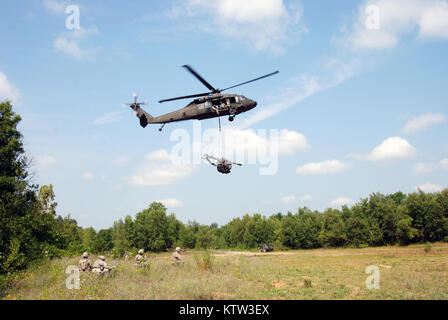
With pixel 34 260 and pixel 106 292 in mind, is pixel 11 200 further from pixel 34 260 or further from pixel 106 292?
pixel 106 292

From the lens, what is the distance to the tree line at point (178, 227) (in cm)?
2338

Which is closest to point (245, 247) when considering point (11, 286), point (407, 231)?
point (407, 231)

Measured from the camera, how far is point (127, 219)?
240 feet

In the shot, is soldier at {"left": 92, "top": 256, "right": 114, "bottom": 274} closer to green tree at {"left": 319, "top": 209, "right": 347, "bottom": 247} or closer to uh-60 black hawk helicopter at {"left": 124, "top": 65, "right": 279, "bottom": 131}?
uh-60 black hawk helicopter at {"left": 124, "top": 65, "right": 279, "bottom": 131}

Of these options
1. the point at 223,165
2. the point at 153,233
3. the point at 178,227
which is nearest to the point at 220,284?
the point at 223,165

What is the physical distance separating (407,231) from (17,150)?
176ft

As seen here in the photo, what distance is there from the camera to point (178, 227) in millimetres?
76250

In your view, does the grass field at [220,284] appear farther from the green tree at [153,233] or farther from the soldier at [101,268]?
the green tree at [153,233]

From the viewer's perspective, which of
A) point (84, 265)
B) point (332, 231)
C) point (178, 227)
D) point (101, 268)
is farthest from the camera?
point (178, 227)

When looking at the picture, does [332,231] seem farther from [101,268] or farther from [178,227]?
[101,268]

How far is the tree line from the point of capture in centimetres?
2338

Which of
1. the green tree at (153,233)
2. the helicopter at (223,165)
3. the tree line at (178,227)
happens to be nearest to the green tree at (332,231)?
the tree line at (178,227)

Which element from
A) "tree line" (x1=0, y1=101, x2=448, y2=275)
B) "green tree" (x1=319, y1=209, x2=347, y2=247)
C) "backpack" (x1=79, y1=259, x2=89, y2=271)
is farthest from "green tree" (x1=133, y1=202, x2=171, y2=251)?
"backpack" (x1=79, y1=259, x2=89, y2=271)

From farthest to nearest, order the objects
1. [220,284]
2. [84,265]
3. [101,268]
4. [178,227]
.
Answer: [178,227], [84,265], [101,268], [220,284]
